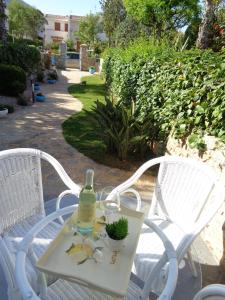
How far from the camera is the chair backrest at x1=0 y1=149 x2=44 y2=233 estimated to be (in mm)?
2416

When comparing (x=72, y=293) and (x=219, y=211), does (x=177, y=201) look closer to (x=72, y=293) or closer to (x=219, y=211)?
(x=219, y=211)

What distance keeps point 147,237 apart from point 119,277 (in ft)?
3.51

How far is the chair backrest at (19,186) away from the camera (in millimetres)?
2418

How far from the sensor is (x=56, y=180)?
15.5ft

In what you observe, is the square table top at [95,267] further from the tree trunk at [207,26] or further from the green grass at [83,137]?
the tree trunk at [207,26]

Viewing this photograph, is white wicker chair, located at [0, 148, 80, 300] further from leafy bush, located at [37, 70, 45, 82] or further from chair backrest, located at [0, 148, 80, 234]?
leafy bush, located at [37, 70, 45, 82]

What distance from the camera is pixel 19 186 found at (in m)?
2.58

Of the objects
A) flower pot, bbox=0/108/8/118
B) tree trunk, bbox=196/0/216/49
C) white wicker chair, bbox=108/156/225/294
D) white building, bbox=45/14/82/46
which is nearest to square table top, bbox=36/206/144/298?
white wicker chair, bbox=108/156/225/294

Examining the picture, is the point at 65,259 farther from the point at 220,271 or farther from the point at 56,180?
the point at 56,180

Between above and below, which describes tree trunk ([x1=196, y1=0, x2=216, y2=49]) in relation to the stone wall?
above

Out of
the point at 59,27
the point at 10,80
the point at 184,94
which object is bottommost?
the point at 10,80

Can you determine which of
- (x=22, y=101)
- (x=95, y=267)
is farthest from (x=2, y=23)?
(x=95, y=267)

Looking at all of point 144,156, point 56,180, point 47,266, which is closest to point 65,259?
point 47,266

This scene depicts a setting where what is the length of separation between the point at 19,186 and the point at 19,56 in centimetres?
1144
